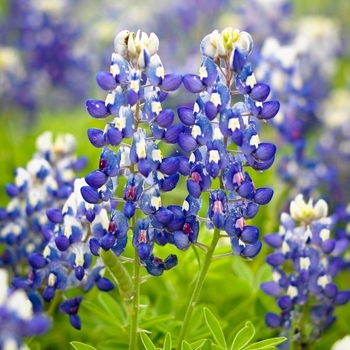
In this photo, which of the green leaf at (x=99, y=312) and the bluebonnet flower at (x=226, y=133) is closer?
the bluebonnet flower at (x=226, y=133)

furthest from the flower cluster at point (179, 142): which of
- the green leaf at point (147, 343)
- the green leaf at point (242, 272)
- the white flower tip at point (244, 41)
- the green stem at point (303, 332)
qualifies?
the green leaf at point (242, 272)

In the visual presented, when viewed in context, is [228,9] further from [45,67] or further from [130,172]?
[130,172]

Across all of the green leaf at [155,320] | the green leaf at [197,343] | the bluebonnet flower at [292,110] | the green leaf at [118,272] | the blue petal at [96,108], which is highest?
the bluebonnet flower at [292,110]

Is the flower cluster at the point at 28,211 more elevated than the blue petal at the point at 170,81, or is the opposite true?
the blue petal at the point at 170,81

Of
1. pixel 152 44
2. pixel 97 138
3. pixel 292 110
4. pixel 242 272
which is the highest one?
pixel 292 110

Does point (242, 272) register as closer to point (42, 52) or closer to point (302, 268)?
point (302, 268)

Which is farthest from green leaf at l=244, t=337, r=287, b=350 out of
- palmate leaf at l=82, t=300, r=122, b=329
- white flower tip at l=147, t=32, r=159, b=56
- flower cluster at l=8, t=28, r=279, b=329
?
white flower tip at l=147, t=32, r=159, b=56

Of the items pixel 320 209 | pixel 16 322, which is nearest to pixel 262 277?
pixel 320 209

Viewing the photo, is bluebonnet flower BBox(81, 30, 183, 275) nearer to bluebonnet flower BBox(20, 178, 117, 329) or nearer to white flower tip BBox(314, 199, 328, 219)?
bluebonnet flower BBox(20, 178, 117, 329)

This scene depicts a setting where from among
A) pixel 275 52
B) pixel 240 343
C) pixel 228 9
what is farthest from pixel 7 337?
pixel 228 9

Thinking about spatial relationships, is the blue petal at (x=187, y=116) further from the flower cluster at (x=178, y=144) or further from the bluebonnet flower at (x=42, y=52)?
the bluebonnet flower at (x=42, y=52)
